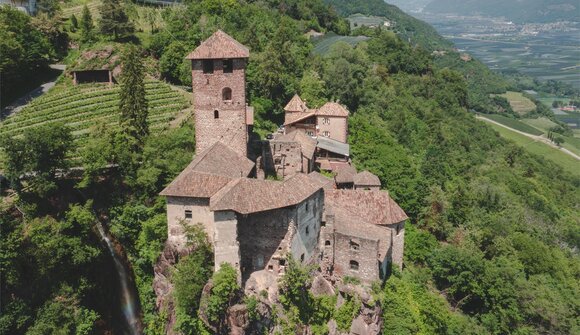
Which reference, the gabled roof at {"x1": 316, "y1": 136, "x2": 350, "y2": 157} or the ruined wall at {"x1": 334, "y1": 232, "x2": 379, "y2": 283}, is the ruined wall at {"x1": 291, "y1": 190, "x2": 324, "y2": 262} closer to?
the ruined wall at {"x1": 334, "y1": 232, "x2": 379, "y2": 283}

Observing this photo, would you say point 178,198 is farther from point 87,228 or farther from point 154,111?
point 154,111

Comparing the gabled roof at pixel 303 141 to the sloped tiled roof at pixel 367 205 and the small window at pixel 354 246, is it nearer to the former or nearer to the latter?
the sloped tiled roof at pixel 367 205

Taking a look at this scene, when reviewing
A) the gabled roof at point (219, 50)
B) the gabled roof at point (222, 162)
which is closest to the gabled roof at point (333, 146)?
the gabled roof at point (222, 162)

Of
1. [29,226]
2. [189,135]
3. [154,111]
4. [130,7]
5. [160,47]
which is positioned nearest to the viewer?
[29,226]

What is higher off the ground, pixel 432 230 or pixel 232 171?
pixel 232 171

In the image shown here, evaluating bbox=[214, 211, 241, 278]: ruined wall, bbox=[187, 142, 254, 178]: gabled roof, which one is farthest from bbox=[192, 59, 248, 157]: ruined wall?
bbox=[214, 211, 241, 278]: ruined wall

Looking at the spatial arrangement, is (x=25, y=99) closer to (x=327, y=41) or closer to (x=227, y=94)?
(x=227, y=94)

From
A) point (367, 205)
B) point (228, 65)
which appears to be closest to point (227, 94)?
point (228, 65)

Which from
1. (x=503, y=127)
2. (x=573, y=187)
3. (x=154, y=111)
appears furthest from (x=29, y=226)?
(x=503, y=127)
